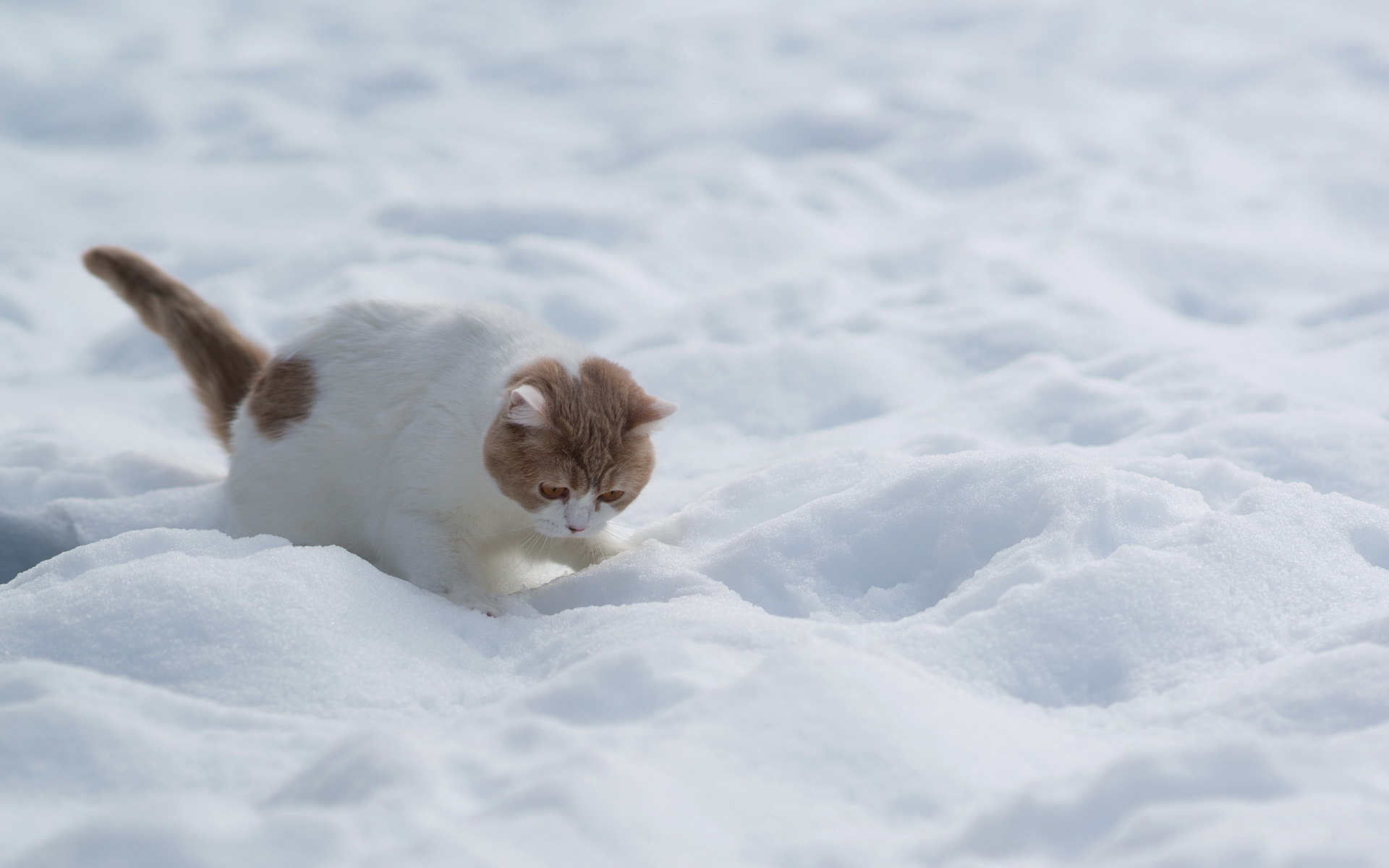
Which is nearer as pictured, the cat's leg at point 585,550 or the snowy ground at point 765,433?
the snowy ground at point 765,433

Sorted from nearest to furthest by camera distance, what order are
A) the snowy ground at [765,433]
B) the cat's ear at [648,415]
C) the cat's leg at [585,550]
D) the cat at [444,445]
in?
the snowy ground at [765,433]
the cat at [444,445]
the cat's ear at [648,415]
the cat's leg at [585,550]

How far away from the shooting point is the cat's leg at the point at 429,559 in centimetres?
267

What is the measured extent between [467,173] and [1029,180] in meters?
3.38

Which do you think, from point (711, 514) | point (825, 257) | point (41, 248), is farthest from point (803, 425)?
point (41, 248)

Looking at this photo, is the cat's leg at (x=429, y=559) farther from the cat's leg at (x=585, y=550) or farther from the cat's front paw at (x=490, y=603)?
the cat's leg at (x=585, y=550)

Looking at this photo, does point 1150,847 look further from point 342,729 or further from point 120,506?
point 120,506

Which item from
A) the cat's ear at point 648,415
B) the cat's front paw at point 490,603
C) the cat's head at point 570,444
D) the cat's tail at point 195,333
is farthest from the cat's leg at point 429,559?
the cat's tail at point 195,333

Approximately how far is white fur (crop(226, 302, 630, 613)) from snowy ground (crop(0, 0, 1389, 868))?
0.97ft

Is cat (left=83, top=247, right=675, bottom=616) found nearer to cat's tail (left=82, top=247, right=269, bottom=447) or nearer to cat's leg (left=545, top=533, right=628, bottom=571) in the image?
cat's leg (left=545, top=533, right=628, bottom=571)

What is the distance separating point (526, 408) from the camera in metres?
2.54

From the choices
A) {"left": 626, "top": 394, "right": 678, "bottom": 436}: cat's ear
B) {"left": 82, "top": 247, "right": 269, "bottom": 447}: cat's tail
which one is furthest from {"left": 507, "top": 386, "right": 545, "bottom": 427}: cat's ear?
{"left": 82, "top": 247, "right": 269, "bottom": 447}: cat's tail

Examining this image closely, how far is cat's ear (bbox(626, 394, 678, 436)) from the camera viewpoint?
108 inches

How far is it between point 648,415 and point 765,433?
131 centimetres

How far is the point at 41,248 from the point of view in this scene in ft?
18.5
